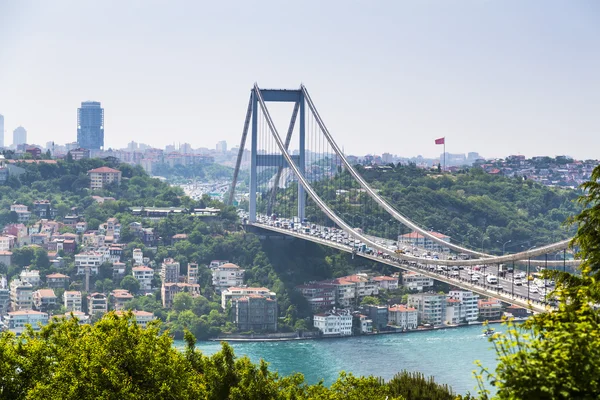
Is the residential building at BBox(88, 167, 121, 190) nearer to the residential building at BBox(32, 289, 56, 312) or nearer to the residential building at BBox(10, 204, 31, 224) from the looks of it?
the residential building at BBox(10, 204, 31, 224)

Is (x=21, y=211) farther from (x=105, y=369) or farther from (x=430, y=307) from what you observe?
(x=105, y=369)

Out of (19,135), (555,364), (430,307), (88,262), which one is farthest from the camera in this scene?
(19,135)

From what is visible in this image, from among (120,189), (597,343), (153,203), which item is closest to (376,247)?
(153,203)

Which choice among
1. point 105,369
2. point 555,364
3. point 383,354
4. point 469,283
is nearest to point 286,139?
point 383,354

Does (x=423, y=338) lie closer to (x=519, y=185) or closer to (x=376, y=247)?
(x=376, y=247)

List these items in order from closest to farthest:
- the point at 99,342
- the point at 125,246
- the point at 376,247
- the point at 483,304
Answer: the point at 99,342, the point at 376,247, the point at 483,304, the point at 125,246

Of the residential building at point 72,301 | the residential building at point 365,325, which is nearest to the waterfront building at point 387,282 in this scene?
the residential building at point 365,325
